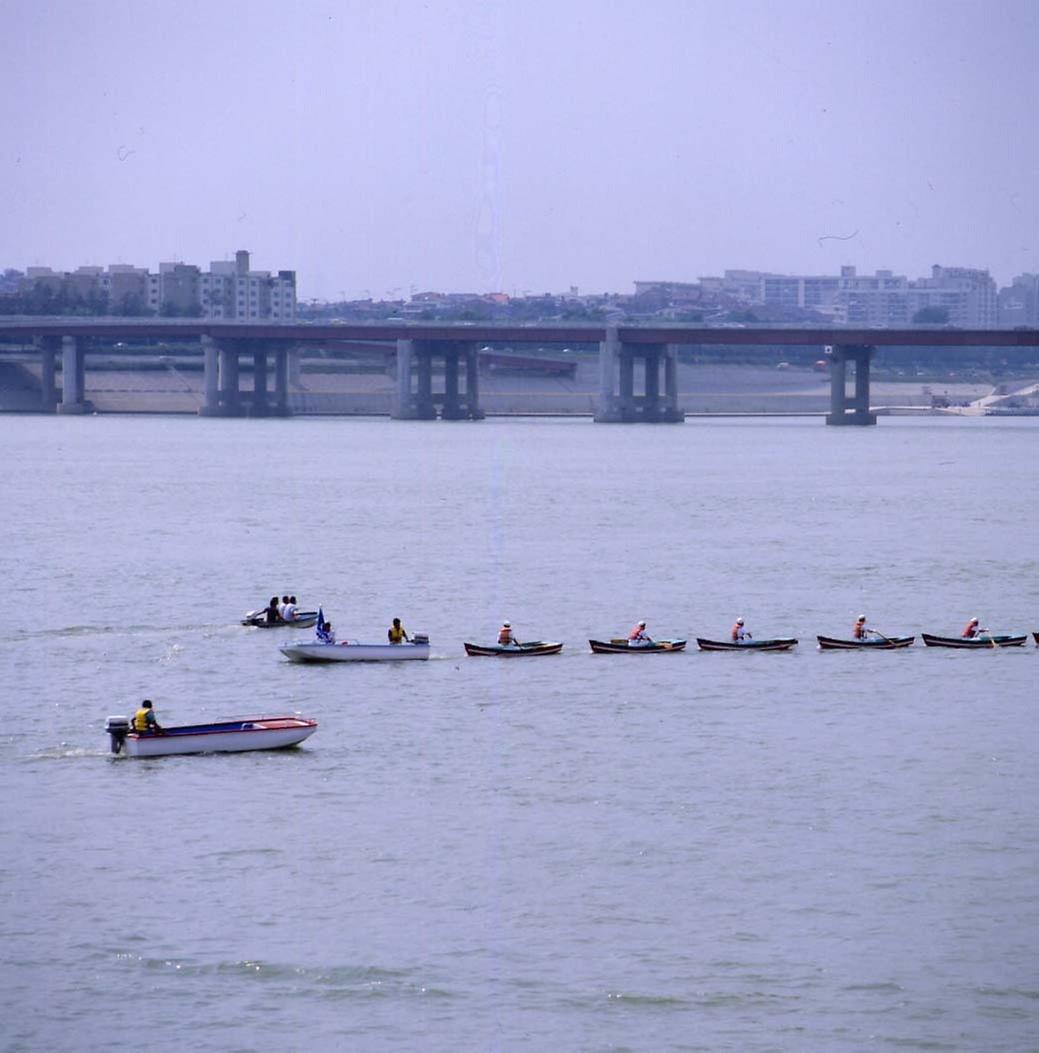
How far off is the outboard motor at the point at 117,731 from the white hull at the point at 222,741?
11cm

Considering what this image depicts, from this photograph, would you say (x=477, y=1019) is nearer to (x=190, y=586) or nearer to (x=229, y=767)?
(x=229, y=767)

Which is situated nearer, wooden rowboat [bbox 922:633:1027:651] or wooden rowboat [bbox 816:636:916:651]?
wooden rowboat [bbox 816:636:916:651]

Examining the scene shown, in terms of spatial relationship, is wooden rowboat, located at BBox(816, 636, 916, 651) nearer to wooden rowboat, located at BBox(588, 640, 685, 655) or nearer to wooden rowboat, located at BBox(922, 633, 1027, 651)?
wooden rowboat, located at BBox(922, 633, 1027, 651)

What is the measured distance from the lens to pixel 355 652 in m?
57.8

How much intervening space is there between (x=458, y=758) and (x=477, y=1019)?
595 inches

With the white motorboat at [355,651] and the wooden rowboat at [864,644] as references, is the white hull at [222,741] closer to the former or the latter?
the white motorboat at [355,651]

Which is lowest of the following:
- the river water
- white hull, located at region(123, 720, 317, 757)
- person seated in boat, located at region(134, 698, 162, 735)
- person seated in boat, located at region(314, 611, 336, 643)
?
the river water

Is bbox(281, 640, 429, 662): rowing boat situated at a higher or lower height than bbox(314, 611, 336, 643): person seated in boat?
lower

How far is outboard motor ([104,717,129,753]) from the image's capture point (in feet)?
146

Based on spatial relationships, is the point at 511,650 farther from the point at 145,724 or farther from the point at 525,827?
the point at 525,827

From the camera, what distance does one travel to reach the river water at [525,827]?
30.2 m

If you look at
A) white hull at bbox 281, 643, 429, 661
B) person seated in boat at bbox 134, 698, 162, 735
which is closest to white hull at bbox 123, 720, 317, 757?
person seated in boat at bbox 134, 698, 162, 735

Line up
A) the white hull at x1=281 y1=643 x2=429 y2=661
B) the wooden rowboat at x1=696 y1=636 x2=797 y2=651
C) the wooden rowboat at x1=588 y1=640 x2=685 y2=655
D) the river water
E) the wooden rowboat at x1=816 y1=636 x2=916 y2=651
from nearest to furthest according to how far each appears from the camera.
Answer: the river water → the white hull at x1=281 y1=643 x2=429 y2=661 → the wooden rowboat at x1=588 y1=640 x2=685 y2=655 → the wooden rowboat at x1=696 y1=636 x2=797 y2=651 → the wooden rowboat at x1=816 y1=636 x2=916 y2=651

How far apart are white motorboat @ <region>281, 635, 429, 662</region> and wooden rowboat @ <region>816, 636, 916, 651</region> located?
456 inches
